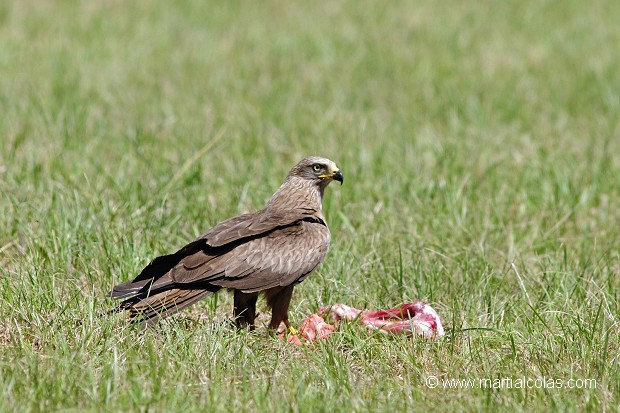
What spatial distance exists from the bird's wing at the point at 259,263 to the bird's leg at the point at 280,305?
0.09 m

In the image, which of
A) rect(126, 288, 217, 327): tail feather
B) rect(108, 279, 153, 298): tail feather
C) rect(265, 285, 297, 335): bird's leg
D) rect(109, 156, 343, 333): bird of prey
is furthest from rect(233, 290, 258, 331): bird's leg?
rect(108, 279, 153, 298): tail feather

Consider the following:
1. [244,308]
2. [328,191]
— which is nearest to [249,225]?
[244,308]

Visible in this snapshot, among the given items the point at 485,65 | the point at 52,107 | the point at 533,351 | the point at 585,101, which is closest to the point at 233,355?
the point at 533,351

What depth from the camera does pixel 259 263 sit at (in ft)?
17.2

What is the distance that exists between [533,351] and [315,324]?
1.18 meters

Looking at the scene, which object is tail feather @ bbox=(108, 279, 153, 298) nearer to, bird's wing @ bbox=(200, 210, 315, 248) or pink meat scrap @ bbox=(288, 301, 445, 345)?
bird's wing @ bbox=(200, 210, 315, 248)

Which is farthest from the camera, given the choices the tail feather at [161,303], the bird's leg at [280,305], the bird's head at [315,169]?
the bird's head at [315,169]

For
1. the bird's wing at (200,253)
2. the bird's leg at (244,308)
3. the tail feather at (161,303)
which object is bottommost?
the bird's leg at (244,308)

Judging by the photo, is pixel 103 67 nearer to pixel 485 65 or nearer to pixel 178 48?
pixel 178 48

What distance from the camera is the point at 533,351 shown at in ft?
15.6

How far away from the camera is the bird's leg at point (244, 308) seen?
5285 millimetres

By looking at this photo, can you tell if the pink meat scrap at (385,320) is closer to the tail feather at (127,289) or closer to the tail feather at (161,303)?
the tail feather at (161,303)

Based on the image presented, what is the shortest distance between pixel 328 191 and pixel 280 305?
7.00 ft

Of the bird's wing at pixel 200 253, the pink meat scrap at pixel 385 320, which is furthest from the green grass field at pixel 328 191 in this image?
the bird's wing at pixel 200 253
